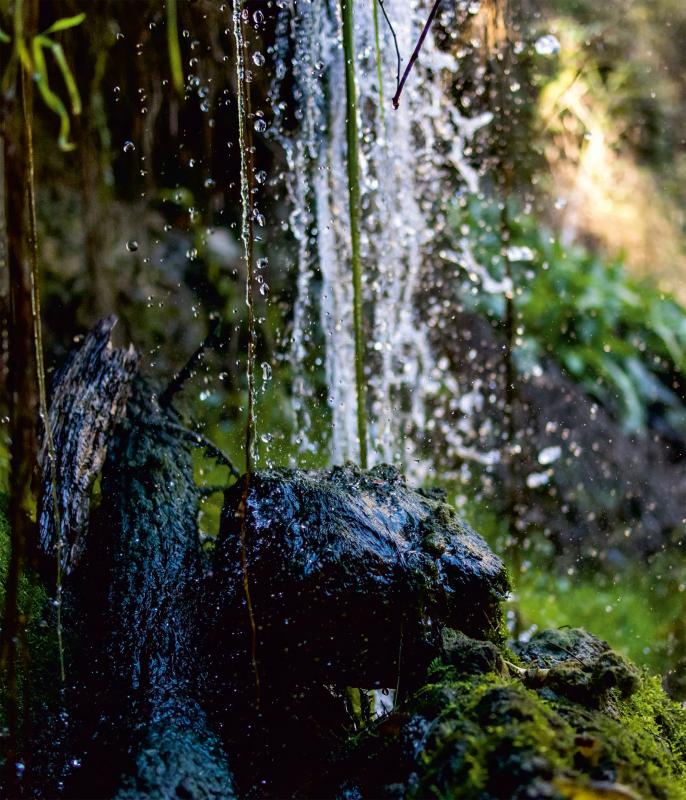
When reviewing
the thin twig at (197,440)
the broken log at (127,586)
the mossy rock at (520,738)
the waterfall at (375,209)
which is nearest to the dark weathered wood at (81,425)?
the broken log at (127,586)

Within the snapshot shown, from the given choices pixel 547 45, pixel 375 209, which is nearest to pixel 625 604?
pixel 375 209

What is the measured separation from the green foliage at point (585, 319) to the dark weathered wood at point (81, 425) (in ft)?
9.01

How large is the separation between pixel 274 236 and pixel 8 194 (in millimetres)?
2882

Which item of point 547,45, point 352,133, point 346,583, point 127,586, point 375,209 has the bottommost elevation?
point 346,583

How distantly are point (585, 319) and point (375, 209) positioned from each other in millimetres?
1562

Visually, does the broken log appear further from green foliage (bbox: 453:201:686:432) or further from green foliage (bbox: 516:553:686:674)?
green foliage (bbox: 453:201:686:432)

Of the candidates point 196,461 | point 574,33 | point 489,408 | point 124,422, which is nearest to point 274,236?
point 196,461

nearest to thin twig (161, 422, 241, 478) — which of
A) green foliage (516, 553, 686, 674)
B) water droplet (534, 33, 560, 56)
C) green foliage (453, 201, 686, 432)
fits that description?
green foliage (516, 553, 686, 674)

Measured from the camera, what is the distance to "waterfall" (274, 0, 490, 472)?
12.1 ft

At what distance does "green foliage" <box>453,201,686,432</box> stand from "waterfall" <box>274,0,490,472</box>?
0.40m

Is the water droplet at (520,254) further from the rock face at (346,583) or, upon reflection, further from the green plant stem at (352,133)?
the rock face at (346,583)

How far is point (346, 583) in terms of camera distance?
1468mm

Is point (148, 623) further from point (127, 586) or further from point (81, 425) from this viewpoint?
point (81, 425)

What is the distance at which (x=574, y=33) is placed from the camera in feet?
15.1
